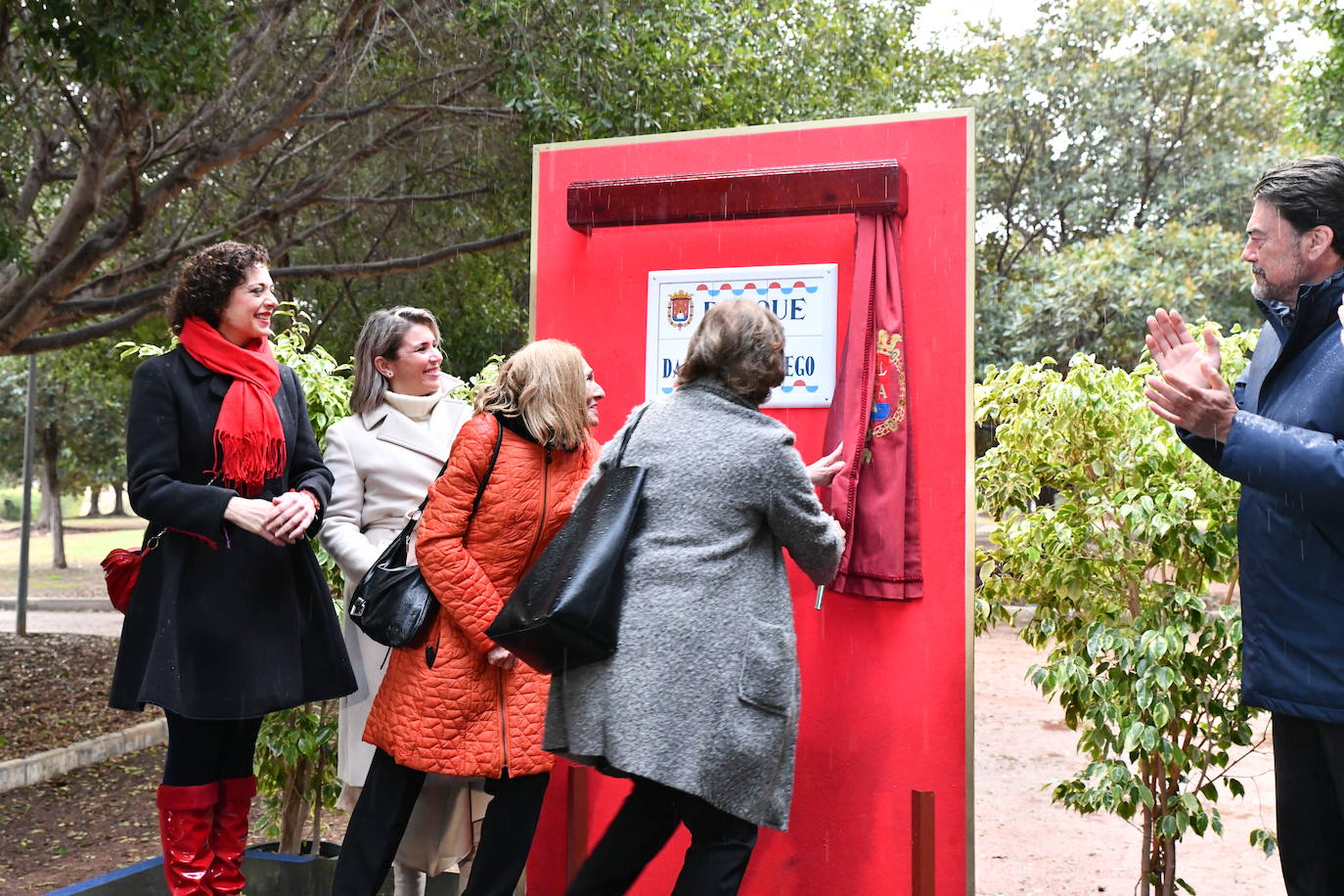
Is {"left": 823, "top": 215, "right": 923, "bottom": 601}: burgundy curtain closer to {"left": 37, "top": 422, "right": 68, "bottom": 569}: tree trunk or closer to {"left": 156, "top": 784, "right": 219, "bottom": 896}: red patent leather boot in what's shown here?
{"left": 156, "top": 784, "right": 219, "bottom": 896}: red patent leather boot

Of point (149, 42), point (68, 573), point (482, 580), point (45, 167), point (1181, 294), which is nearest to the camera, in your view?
point (482, 580)

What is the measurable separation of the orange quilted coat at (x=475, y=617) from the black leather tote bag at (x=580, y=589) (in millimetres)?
234

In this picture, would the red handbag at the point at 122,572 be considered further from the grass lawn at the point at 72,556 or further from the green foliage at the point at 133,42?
the grass lawn at the point at 72,556

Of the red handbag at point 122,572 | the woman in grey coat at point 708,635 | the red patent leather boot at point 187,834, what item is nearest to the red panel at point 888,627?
the woman in grey coat at point 708,635

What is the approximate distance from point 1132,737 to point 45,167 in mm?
9179

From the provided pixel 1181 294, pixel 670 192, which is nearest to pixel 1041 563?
pixel 670 192

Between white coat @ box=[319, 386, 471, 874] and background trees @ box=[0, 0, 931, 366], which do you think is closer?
white coat @ box=[319, 386, 471, 874]

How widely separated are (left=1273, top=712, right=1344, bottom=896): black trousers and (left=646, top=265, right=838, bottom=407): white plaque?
1724 mm

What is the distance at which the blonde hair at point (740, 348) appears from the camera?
2.80m

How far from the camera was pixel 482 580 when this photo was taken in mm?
2994

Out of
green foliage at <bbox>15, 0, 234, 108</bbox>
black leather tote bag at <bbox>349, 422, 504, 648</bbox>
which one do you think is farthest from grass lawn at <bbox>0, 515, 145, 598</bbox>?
black leather tote bag at <bbox>349, 422, 504, 648</bbox>

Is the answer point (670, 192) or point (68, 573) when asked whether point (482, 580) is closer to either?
point (670, 192)

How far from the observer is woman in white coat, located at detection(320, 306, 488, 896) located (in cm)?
354

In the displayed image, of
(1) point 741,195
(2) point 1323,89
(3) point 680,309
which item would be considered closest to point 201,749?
(3) point 680,309
